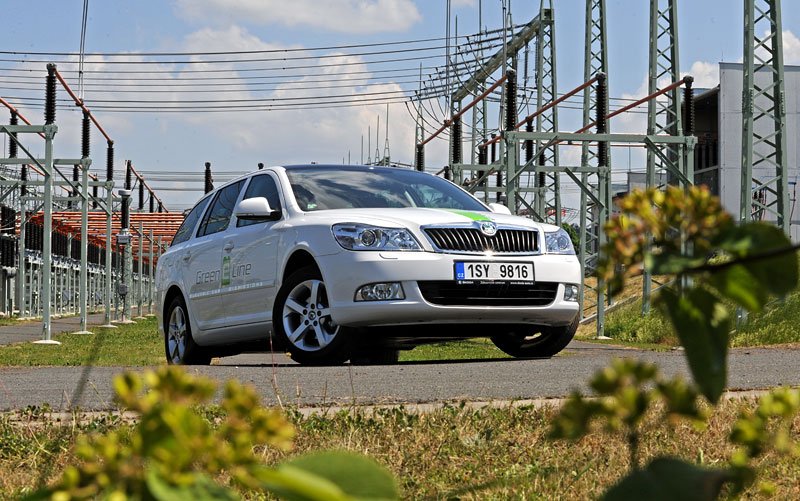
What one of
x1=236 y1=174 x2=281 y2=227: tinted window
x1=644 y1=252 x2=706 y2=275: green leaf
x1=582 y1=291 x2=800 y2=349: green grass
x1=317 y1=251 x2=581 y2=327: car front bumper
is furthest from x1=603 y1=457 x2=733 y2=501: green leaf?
x1=582 y1=291 x2=800 y2=349: green grass

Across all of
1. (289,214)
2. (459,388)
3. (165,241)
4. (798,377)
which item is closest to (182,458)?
(459,388)

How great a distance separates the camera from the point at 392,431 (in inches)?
157

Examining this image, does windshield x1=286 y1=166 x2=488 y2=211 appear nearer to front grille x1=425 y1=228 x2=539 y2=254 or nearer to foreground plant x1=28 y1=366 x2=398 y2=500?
front grille x1=425 y1=228 x2=539 y2=254

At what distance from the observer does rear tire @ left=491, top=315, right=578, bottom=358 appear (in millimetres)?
8242

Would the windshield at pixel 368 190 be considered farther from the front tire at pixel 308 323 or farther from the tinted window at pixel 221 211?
the tinted window at pixel 221 211

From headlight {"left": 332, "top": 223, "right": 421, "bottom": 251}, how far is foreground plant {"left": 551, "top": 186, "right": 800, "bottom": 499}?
6406mm

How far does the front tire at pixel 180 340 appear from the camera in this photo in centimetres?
921

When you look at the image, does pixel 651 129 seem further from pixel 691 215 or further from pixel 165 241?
pixel 165 241

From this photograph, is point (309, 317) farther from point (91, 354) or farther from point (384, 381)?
point (91, 354)

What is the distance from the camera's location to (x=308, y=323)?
25.1 feet

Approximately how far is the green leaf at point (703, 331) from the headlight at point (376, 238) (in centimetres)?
642

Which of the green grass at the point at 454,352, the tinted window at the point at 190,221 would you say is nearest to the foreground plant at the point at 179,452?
the tinted window at the point at 190,221

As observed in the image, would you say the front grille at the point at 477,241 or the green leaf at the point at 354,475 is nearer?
the green leaf at the point at 354,475

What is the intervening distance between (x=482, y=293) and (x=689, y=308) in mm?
6591
